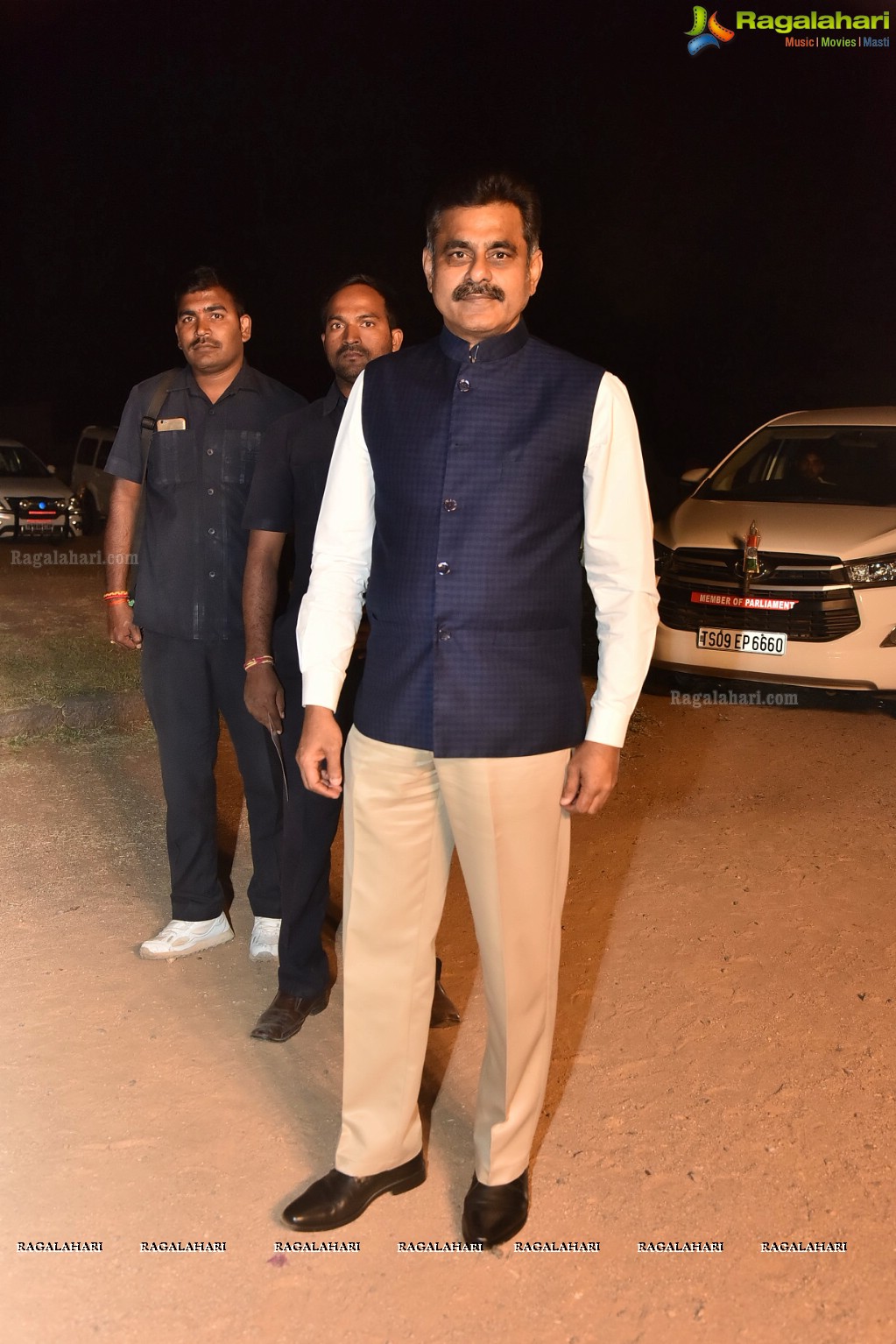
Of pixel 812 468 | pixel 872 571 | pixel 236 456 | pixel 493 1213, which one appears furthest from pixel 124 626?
pixel 812 468

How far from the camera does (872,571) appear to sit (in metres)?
7.43

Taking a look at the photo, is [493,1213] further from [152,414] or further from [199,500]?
[152,414]

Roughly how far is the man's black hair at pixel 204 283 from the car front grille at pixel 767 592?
4239 mm

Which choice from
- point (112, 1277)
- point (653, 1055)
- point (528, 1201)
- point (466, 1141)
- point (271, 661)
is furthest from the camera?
point (271, 661)

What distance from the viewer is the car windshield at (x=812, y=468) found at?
8.45 m

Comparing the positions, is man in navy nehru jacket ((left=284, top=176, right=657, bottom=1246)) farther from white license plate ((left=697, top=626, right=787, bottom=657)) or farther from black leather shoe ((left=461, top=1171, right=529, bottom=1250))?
white license plate ((left=697, top=626, right=787, bottom=657))

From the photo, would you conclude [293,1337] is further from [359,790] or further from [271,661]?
[271,661]

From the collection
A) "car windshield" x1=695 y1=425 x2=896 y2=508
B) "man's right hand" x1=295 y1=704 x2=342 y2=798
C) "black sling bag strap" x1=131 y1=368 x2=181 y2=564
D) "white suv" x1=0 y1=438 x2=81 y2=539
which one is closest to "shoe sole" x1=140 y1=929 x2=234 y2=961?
"black sling bag strap" x1=131 y1=368 x2=181 y2=564

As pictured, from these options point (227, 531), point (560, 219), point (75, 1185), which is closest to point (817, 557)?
point (227, 531)

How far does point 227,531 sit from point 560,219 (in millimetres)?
52358

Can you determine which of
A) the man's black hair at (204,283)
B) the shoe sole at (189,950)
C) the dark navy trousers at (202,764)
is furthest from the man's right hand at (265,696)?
the man's black hair at (204,283)

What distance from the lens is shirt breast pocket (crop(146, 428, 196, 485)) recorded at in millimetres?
4246

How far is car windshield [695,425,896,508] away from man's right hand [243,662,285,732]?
5.38m

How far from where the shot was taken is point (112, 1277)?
8.74ft
